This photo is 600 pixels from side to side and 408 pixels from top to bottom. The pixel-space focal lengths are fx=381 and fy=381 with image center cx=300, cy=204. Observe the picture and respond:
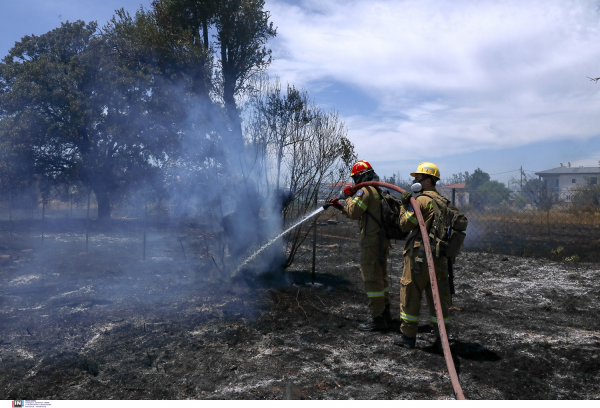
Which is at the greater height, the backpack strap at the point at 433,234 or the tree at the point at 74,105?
the tree at the point at 74,105

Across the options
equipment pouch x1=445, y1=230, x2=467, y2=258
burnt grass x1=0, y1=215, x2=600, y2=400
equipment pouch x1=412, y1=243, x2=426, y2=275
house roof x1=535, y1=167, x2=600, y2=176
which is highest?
house roof x1=535, y1=167, x2=600, y2=176

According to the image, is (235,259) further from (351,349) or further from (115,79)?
(115,79)

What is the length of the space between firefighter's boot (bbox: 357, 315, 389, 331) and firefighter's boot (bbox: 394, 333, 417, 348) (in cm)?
44

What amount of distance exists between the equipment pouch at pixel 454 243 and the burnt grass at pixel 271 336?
106 centimetres

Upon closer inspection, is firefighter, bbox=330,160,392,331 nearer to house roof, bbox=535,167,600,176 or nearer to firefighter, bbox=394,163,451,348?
firefighter, bbox=394,163,451,348

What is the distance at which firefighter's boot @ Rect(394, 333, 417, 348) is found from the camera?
13.8 feet

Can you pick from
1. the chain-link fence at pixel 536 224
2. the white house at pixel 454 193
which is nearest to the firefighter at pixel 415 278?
the chain-link fence at pixel 536 224

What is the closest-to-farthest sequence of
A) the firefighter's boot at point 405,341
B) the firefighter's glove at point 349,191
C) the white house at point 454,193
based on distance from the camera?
the firefighter's boot at point 405,341, the firefighter's glove at point 349,191, the white house at point 454,193

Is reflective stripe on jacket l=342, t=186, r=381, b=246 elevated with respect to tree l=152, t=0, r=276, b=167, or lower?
lower

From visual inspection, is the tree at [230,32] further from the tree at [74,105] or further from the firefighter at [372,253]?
the tree at [74,105]

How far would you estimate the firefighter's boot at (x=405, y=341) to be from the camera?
4195mm

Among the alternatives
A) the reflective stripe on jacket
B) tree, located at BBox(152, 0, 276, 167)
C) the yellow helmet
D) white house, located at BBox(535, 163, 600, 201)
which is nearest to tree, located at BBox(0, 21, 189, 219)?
tree, located at BBox(152, 0, 276, 167)

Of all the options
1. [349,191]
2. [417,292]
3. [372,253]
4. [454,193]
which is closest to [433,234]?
[417,292]

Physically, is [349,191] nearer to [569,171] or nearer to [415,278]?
[415,278]
